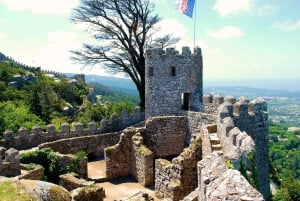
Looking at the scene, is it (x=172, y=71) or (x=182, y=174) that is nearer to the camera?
(x=182, y=174)

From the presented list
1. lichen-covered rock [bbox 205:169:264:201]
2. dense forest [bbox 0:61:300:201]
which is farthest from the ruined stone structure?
lichen-covered rock [bbox 205:169:264:201]

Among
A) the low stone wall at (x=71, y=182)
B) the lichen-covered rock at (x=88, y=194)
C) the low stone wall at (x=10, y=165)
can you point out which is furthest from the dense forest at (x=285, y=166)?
the low stone wall at (x=10, y=165)

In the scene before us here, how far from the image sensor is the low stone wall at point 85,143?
2005 cm

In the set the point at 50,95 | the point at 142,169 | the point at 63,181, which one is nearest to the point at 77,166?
the point at 63,181

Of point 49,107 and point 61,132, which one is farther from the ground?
point 49,107

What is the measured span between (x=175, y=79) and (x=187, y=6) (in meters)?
3.51

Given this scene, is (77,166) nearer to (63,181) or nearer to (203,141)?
(63,181)

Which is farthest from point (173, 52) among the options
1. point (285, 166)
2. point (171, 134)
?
point (285, 166)

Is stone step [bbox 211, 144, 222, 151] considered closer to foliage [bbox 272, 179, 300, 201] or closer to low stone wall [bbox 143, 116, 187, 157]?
low stone wall [bbox 143, 116, 187, 157]

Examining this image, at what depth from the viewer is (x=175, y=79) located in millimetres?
18781

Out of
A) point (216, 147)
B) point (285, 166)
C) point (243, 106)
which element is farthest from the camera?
point (285, 166)

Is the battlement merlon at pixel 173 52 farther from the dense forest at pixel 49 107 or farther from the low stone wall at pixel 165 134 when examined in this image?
the dense forest at pixel 49 107

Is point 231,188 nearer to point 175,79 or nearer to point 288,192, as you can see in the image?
point 175,79

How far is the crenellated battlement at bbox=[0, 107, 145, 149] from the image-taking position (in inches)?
786
